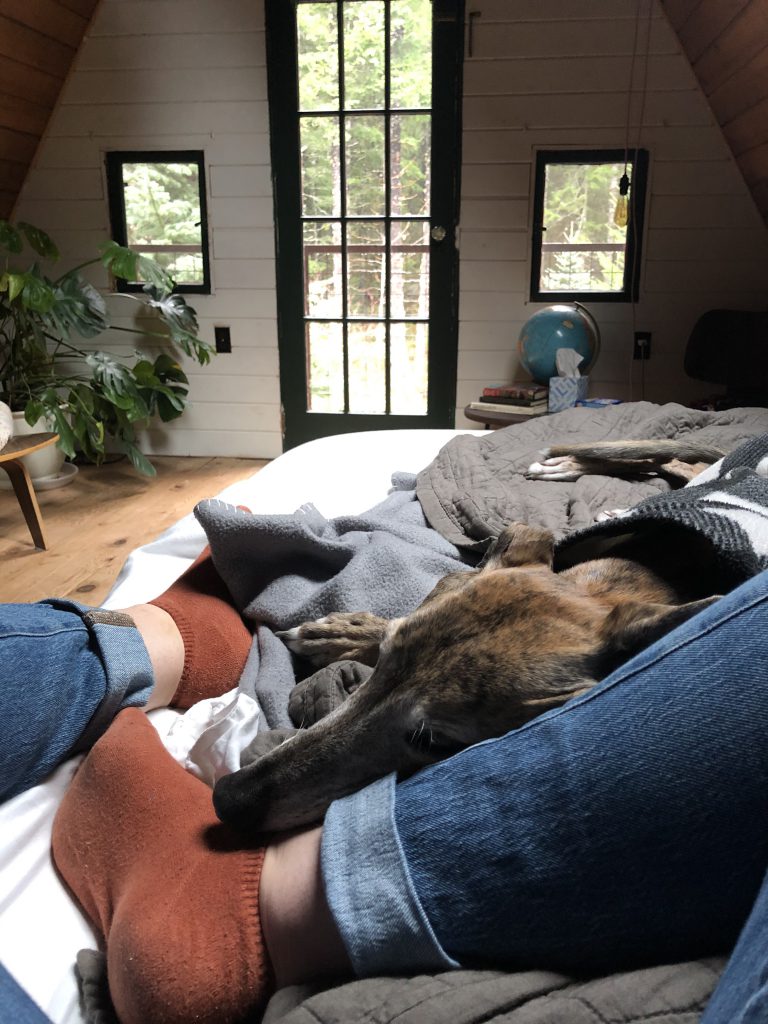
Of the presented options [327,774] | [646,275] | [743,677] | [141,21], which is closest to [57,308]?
[141,21]

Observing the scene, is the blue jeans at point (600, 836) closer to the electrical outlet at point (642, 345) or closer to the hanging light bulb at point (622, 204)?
the hanging light bulb at point (622, 204)

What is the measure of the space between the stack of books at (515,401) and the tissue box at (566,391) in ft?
0.18

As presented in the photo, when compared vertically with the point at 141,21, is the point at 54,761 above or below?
below

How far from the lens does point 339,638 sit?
1.17 m

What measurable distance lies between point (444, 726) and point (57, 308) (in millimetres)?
3635

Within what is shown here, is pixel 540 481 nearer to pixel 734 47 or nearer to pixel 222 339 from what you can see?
pixel 734 47

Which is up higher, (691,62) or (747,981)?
(691,62)

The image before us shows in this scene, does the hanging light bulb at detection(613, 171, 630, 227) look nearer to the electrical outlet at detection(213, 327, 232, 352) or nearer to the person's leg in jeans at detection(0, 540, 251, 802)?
the electrical outlet at detection(213, 327, 232, 352)

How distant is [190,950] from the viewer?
0.68 m

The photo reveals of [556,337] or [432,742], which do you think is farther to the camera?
[556,337]

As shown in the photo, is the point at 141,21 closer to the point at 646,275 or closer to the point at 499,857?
the point at 646,275

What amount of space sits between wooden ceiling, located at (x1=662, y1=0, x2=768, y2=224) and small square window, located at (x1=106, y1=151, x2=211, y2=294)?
98.3 inches

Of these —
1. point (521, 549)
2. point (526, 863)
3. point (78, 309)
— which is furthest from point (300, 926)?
point (78, 309)

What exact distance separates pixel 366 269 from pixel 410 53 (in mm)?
1066
